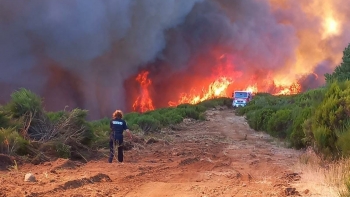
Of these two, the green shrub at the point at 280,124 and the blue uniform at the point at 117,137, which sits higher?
the green shrub at the point at 280,124

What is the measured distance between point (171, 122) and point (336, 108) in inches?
505

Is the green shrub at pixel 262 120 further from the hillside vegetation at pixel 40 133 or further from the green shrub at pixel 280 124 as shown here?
the hillside vegetation at pixel 40 133

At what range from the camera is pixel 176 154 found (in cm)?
1247

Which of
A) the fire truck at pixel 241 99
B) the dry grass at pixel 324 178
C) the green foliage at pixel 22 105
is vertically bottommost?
the dry grass at pixel 324 178

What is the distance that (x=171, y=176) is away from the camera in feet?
28.6

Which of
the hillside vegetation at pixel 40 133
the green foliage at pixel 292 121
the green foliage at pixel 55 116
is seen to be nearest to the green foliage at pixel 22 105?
the hillside vegetation at pixel 40 133

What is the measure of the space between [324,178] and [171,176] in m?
2.72

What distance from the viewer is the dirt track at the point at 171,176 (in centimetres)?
701

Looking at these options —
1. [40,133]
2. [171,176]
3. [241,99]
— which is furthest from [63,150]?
[241,99]

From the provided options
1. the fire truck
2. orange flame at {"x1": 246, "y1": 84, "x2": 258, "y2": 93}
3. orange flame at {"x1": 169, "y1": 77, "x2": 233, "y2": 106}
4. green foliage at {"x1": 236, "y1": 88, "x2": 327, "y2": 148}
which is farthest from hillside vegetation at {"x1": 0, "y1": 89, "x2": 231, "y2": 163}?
orange flame at {"x1": 246, "y1": 84, "x2": 258, "y2": 93}

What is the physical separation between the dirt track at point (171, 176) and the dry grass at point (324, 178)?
0.13 metres

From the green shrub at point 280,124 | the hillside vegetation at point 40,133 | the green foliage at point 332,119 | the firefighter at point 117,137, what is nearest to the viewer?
the green foliage at point 332,119

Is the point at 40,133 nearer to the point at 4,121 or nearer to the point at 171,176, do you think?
the point at 4,121

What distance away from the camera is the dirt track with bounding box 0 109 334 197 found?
701cm
